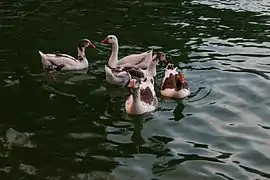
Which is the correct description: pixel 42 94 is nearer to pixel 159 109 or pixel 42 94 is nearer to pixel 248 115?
pixel 159 109

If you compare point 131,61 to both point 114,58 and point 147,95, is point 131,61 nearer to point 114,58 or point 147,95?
point 114,58

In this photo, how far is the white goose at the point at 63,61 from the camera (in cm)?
1493

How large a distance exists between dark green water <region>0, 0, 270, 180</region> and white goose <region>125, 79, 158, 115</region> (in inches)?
7.6

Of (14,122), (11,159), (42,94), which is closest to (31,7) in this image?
(42,94)

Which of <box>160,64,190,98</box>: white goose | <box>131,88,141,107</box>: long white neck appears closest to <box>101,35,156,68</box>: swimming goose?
<box>160,64,190,98</box>: white goose

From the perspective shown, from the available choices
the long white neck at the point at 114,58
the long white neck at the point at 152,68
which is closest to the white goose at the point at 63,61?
Result: the long white neck at the point at 114,58

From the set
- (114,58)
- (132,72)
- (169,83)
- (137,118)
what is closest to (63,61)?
(114,58)

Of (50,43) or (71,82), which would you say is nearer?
(71,82)

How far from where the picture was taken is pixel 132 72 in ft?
47.4

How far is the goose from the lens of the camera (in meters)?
14.0

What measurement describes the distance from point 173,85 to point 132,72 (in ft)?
4.62

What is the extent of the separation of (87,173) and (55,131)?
185 cm

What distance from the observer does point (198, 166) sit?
9984 millimetres

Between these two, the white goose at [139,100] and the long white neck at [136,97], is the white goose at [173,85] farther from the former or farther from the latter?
the long white neck at [136,97]
